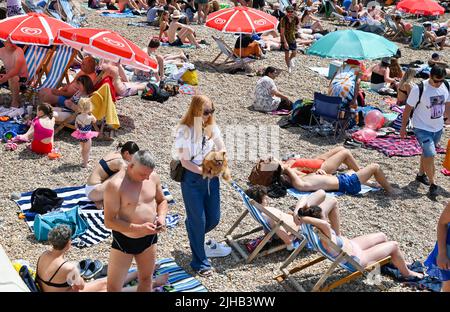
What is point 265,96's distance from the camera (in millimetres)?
10438

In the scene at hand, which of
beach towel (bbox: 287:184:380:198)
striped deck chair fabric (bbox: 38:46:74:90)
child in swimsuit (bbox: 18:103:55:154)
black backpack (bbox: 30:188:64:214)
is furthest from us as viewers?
striped deck chair fabric (bbox: 38:46:74:90)

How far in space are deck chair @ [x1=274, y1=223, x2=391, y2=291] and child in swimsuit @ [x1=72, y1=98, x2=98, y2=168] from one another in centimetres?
319

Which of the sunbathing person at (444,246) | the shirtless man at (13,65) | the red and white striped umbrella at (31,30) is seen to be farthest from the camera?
the shirtless man at (13,65)

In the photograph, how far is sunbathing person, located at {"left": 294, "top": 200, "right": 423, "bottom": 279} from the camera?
5473mm

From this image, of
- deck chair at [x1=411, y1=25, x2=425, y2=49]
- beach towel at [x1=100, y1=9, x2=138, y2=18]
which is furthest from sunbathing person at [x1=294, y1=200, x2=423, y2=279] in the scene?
beach towel at [x1=100, y1=9, x2=138, y2=18]

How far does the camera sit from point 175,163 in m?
5.44

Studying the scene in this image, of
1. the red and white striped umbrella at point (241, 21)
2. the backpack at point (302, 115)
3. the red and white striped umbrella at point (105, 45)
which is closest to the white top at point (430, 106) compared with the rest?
the backpack at point (302, 115)

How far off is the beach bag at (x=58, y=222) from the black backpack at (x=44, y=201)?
218 millimetres

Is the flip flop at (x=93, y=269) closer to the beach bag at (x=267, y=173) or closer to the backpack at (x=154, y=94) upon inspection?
the beach bag at (x=267, y=173)

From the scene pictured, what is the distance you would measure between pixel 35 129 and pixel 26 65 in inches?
82.0

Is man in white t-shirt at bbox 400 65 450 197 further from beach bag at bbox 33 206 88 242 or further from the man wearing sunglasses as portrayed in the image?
the man wearing sunglasses

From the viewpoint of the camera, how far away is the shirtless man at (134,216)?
444 cm

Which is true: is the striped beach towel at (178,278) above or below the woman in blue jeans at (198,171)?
below

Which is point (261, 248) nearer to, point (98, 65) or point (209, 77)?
point (98, 65)
